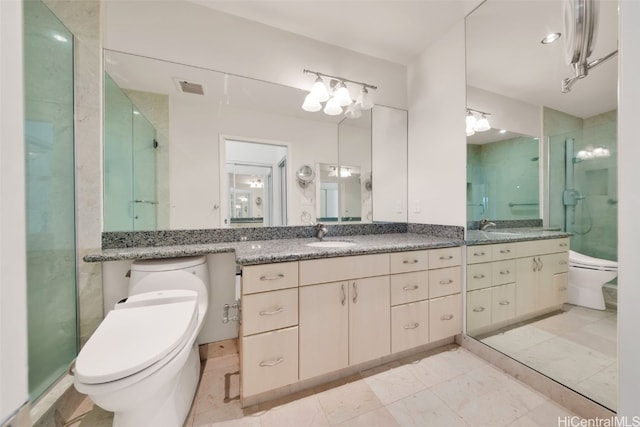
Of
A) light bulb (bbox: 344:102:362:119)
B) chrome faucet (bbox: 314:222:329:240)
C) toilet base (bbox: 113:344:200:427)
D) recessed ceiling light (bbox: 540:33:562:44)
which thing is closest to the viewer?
toilet base (bbox: 113:344:200:427)

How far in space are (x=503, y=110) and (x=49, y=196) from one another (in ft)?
9.66

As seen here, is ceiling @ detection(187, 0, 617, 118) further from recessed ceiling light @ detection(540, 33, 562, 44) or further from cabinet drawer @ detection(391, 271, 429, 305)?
cabinet drawer @ detection(391, 271, 429, 305)

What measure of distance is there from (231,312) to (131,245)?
776 millimetres

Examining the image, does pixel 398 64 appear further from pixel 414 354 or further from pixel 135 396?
pixel 135 396

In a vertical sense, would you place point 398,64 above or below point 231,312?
above

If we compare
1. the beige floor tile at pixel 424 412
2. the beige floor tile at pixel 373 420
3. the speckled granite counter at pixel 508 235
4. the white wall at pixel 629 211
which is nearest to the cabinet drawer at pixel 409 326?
the beige floor tile at pixel 424 412

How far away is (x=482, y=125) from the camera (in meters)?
1.80

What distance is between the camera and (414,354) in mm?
1673

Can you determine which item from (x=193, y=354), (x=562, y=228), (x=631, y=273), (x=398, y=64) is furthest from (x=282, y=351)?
(x=398, y=64)

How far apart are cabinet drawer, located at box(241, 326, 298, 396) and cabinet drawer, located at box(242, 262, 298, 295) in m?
0.23

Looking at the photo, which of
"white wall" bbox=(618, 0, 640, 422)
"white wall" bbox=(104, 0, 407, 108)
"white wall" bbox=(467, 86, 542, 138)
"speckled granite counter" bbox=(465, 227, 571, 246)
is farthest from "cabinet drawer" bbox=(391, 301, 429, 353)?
"white wall" bbox=(104, 0, 407, 108)

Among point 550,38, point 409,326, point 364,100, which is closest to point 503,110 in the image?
point 550,38

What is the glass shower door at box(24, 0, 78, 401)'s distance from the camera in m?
1.10

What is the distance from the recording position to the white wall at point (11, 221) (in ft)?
0.92
